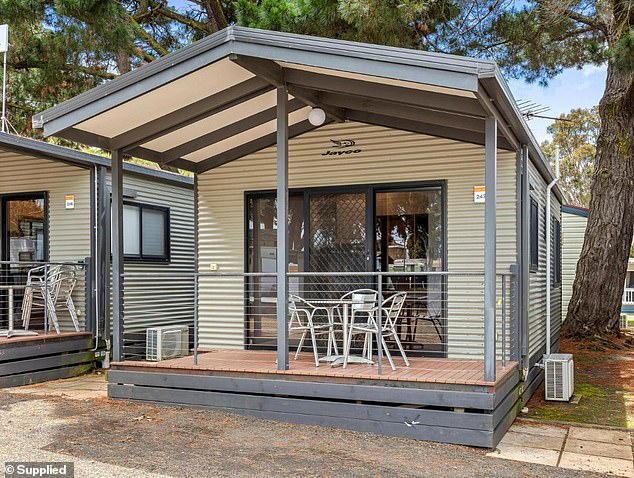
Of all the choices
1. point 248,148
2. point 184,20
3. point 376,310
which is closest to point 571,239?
point 184,20

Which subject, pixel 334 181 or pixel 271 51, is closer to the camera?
pixel 271 51

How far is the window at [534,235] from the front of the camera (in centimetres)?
713

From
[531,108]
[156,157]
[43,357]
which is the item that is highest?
[531,108]

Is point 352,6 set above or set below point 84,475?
above

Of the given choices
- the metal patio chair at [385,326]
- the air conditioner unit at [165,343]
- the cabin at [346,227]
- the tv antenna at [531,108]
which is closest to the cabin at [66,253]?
Result: the air conditioner unit at [165,343]

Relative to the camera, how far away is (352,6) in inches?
333

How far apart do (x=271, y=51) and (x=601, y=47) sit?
899 centimetres

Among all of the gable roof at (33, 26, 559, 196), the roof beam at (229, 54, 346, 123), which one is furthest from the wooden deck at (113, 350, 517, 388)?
the roof beam at (229, 54, 346, 123)

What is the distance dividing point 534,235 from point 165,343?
422 cm

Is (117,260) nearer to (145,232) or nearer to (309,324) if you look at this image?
(309,324)

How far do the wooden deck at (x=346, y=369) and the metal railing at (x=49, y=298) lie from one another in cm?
215

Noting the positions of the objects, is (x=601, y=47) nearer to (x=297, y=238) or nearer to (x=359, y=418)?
(x=297, y=238)

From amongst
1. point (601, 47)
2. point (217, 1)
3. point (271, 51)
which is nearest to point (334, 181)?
point (271, 51)

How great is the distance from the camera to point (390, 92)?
5273 mm
